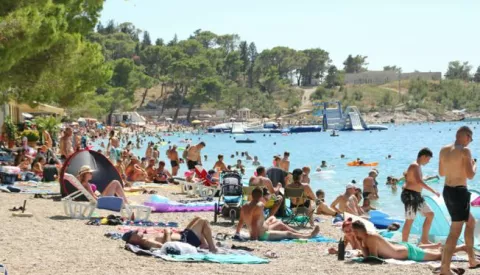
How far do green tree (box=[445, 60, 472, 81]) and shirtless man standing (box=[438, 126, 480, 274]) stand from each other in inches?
5888

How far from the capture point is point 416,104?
124 m

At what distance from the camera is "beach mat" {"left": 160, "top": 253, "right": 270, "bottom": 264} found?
7305mm

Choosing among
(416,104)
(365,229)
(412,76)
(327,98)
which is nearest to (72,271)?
(365,229)

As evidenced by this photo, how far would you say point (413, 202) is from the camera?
834 cm

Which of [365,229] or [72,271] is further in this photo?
[365,229]

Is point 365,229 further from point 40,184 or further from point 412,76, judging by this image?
point 412,76

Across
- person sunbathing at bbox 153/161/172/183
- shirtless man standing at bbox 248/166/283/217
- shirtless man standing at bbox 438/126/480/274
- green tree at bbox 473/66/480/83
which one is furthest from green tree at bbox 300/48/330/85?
shirtless man standing at bbox 438/126/480/274

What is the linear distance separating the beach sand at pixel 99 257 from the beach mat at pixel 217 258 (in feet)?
0.42

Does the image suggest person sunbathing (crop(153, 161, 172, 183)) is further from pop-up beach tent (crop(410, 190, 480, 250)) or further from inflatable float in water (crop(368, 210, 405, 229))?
pop-up beach tent (crop(410, 190, 480, 250))

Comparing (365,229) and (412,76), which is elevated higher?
(412,76)

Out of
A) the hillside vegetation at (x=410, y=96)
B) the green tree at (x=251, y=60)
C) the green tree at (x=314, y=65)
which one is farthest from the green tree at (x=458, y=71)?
the green tree at (x=251, y=60)

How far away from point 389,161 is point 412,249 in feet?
111

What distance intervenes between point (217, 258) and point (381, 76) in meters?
135

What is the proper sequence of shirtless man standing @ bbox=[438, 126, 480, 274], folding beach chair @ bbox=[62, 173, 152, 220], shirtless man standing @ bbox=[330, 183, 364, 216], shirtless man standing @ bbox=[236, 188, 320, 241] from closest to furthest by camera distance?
shirtless man standing @ bbox=[438, 126, 480, 274] < shirtless man standing @ bbox=[236, 188, 320, 241] < folding beach chair @ bbox=[62, 173, 152, 220] < shirtless man standing @ bbox=[330, 183, 364, 216]
